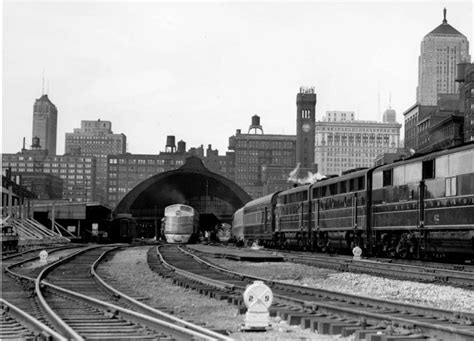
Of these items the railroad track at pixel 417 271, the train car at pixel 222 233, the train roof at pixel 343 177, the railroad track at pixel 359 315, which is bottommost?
the railroad track at pixel 359 315

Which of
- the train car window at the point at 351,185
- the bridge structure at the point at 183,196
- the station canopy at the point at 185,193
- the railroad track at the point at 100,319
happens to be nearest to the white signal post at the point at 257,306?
the railroad track at the point at 100,319

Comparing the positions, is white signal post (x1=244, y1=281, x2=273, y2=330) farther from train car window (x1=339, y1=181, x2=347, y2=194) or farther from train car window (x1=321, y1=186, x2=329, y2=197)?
train car window (x1=321, y1=186, x2=329, y2=197)

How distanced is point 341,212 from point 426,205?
1038cm

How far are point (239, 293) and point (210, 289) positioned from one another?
108 cm

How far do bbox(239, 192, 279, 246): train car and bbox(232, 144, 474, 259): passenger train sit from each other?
529 centimetres

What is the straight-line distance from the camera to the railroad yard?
10750 mm

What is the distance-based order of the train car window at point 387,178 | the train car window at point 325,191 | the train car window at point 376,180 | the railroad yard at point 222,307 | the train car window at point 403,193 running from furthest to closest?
the train car window at point 325,191, the train car window at point 376,180, the train car window at point 387,178, the train car window at point 403,193, the railroad yard at point 222,307

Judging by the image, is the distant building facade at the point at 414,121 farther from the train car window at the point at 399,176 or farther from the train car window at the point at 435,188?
the train car window at the point at 435,188

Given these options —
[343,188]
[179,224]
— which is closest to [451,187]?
[343,188]

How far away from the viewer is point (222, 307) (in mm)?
14656

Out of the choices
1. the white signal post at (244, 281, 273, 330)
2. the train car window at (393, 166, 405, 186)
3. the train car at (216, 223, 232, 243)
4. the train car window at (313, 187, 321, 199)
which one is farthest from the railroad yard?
the train car at (216, 223, 232, 243)

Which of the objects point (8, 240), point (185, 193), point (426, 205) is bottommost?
point (8, 240)

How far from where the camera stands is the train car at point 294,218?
4300 centimetres

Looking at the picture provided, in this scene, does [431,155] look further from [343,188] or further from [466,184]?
[343,188]
